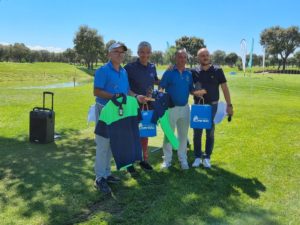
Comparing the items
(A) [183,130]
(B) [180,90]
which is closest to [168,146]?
(A) [183,130]

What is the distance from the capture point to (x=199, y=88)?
235 inches

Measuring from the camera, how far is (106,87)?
16.3ft

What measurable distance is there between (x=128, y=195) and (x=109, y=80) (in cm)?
164

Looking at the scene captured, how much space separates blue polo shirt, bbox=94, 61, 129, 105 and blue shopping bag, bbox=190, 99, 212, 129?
1.46 meters

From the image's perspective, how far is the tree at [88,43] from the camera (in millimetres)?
75562

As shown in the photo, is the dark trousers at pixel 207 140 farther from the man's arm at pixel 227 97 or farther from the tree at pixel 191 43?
the tree at pixel 191 43

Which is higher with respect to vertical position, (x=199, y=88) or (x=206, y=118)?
(x=199, y=88)

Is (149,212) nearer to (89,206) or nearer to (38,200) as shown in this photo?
(89,206)

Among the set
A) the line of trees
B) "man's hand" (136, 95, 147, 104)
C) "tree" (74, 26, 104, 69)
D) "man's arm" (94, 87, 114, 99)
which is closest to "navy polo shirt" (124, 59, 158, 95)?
"man's hand" (136, 95, 147, 104)

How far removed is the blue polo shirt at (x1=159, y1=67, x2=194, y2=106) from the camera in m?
5.84

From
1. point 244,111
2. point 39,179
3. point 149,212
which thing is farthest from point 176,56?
point 244,111

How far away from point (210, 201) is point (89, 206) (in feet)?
5.32

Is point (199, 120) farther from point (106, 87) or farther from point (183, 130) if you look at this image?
point (106, 87)

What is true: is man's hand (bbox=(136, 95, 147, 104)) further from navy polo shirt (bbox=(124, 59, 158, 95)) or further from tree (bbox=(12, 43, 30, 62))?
tree (bbox=(12, 43, 30, 62))
